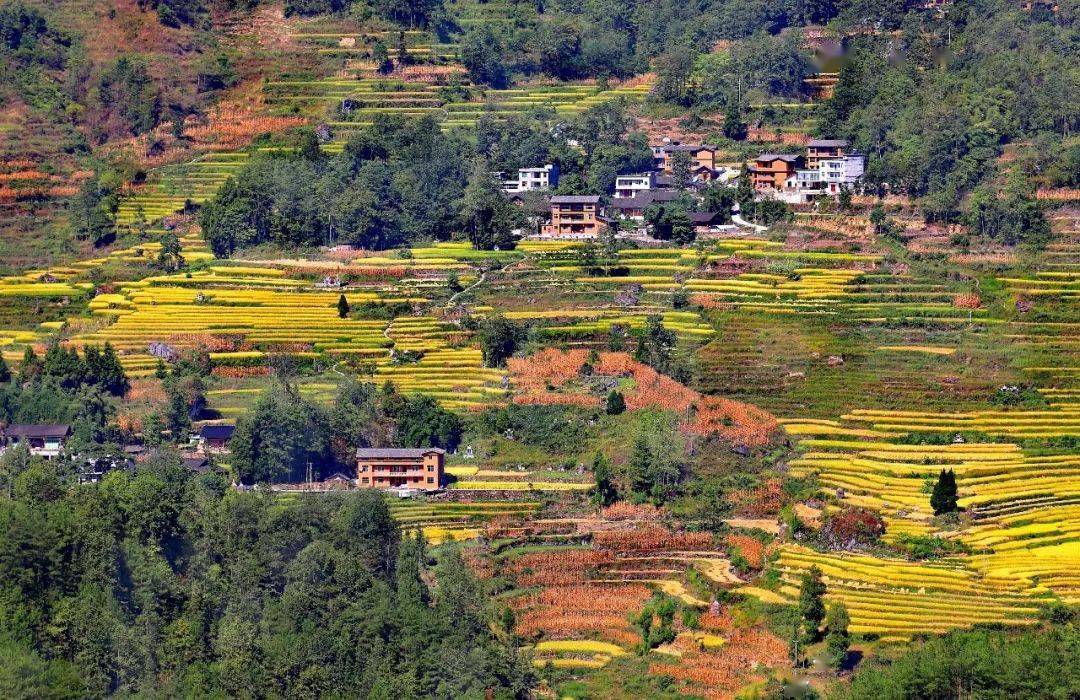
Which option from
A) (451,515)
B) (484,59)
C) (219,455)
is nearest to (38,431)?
(219,455)

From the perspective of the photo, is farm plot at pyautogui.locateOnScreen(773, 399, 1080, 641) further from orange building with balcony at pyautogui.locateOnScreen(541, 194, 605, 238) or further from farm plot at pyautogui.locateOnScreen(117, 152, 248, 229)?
farm plot at pyautogui.locateOnScreen(117, 152, 248, 229)

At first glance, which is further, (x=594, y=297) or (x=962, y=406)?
(x=594, y=297)

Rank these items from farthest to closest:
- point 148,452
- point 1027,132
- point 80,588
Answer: point 1027,132 → point 148,452 → point 80,588

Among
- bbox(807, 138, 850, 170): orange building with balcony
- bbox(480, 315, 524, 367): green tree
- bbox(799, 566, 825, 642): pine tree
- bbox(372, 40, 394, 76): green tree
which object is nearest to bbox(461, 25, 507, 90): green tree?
bbox(372, 40, 394, 76): green tree

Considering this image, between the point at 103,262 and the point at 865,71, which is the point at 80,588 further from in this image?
the point at 865,71

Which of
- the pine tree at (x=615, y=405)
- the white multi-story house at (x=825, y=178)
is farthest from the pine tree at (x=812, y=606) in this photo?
the white multi-story house at (x=825, y=178)

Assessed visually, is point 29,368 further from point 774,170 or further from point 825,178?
point 825,178

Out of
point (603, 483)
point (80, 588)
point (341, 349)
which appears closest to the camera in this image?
point (80, 588)

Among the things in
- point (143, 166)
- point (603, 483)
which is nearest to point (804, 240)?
point (603, 483)
